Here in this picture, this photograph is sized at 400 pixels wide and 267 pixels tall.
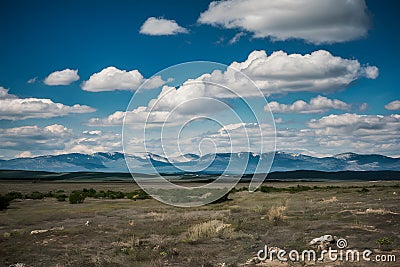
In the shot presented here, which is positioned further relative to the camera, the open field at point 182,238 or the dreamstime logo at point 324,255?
the open field at point 182,238

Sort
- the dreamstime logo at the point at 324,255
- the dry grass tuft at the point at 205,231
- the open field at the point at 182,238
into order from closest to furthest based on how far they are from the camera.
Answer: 1. the dreamstime logo at the point at 324,255
2. the open field at the point at 182,238
3. the dry grass tuft at the point at 205,231

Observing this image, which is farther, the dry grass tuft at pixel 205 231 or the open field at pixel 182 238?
the dry grass tuft at pixel 205 231

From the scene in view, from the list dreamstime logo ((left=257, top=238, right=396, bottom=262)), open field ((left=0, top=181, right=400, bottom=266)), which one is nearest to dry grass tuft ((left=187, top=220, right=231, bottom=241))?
open field ((left=0, top=181, right=400, bottom=266))

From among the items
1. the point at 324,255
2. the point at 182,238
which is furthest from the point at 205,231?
the point at 324,255

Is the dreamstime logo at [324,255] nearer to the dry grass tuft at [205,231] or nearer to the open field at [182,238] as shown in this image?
the open field at [182,238]

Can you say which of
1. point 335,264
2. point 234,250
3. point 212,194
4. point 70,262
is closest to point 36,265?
point 70,262

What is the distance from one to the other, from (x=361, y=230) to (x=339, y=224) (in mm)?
3004

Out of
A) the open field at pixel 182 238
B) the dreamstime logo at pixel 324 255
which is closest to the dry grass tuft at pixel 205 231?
the open field at pixel 182 238

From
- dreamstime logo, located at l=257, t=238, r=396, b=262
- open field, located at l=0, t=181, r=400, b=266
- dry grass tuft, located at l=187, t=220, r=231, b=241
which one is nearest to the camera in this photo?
dreamstime logo, located at l=257, t=238, r=396, b=262

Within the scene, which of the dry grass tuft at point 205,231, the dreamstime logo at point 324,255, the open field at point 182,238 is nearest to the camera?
the dreamstime logo at point 324,255

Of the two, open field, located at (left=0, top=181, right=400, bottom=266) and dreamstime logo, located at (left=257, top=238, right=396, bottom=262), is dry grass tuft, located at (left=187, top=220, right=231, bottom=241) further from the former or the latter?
dreamstime logo, located at (left=257, top=238, right=396, bottom=262)

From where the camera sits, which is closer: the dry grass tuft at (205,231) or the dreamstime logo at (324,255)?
the dreamstime logo at (324,255)

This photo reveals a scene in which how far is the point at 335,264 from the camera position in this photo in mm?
17844

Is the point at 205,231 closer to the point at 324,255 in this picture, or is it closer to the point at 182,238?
the point at 182,238
